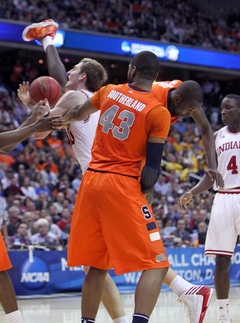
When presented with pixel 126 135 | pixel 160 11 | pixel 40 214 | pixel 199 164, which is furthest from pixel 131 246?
pixel 160 11

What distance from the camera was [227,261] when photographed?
4812mm

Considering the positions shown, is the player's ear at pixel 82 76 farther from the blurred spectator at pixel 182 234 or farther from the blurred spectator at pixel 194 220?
the blurred spectator at pixel 194 220

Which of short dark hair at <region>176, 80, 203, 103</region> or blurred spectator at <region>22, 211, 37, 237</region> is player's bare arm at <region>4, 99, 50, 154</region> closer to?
short dark hair at <region>176, 80, 203, 103</region>

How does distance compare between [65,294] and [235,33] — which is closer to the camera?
[65,294]

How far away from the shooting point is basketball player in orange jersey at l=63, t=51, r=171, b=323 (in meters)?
3.03

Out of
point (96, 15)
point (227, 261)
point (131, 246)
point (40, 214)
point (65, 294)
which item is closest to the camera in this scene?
point (131, 246)

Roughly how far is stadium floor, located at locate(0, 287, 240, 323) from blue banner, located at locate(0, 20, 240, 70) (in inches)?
376

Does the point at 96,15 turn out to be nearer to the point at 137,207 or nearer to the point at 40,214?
the point at 40,214

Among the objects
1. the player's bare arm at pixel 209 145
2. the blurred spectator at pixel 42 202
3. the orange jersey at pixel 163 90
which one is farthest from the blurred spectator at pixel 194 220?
the orange jersey at pixel 163 90

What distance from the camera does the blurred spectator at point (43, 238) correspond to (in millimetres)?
8529

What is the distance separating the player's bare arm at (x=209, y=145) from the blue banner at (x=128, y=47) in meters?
11.7

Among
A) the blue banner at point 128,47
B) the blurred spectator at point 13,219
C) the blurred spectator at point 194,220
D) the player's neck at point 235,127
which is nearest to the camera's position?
the player's neck at point 235,127

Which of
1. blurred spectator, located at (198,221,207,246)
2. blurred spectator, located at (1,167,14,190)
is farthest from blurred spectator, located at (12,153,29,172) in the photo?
blurred spectator, located at (198,221,207,246)

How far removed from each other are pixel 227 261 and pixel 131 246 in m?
2.16
